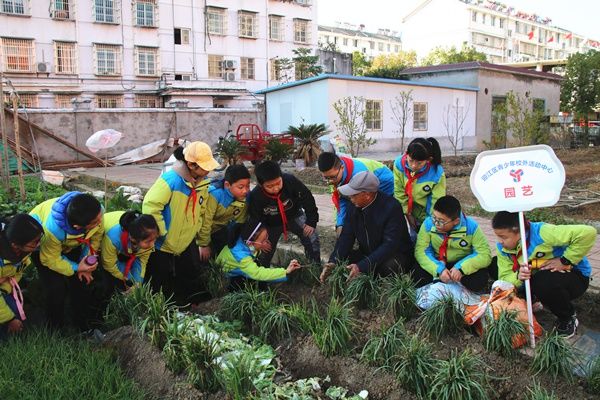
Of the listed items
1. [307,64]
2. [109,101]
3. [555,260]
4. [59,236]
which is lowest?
[555,260]

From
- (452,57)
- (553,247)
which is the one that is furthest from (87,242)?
(452,57)

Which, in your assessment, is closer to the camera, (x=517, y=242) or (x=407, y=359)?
(x=407, y=359)

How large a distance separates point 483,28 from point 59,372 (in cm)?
7114

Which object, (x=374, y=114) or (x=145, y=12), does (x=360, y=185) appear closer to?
(x=374, y=114)

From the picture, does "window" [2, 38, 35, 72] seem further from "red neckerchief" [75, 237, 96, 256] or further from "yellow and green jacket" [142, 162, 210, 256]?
"red neckerchief" [75, 237, 96, 256]

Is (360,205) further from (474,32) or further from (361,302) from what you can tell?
→ (474,32)

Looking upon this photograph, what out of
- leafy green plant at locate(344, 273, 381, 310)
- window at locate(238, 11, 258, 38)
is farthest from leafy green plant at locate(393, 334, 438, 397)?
window at locate(238, 11, 258, 38)

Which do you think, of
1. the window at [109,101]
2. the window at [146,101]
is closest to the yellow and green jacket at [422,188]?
the window at [109,101]

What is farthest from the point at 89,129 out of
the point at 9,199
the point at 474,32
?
the point at 474,32

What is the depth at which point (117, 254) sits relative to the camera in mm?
3973

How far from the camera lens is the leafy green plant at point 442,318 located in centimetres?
322

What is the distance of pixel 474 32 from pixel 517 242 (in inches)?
2648

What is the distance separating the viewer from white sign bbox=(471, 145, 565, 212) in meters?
3.14

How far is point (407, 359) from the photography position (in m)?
2.74
